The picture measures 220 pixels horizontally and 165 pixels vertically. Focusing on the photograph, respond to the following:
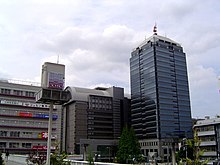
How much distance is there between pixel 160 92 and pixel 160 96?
2.06 meters

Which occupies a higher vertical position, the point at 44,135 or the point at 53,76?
the point at 53,76

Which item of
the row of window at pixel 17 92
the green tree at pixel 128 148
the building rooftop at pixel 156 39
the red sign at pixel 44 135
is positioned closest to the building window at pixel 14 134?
the red sign at pixel 44 135

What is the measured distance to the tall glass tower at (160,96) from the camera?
128 metres

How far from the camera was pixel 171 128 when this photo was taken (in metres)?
130

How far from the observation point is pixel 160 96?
12988cm

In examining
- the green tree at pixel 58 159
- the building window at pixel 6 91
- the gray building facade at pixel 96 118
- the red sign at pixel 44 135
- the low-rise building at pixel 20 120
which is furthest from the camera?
the gray building facade at pixel 96 118

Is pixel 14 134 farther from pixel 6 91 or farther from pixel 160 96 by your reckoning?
pixel 160 96

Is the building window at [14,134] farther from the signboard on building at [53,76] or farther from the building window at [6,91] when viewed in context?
the signboard on building at [53,76]

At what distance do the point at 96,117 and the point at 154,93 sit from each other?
3577cm

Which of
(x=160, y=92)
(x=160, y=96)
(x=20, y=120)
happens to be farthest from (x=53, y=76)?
(x=160, y=92)

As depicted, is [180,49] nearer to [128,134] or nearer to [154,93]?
[154,93]

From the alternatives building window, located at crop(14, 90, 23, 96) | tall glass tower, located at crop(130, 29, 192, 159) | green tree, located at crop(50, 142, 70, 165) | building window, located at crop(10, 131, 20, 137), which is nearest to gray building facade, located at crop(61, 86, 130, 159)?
tall glass tower, located at crop(130, 29, 192, 159)

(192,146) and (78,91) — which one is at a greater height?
(78,91)

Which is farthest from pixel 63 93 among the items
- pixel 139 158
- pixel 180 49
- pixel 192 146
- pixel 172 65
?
pixel 180 49
